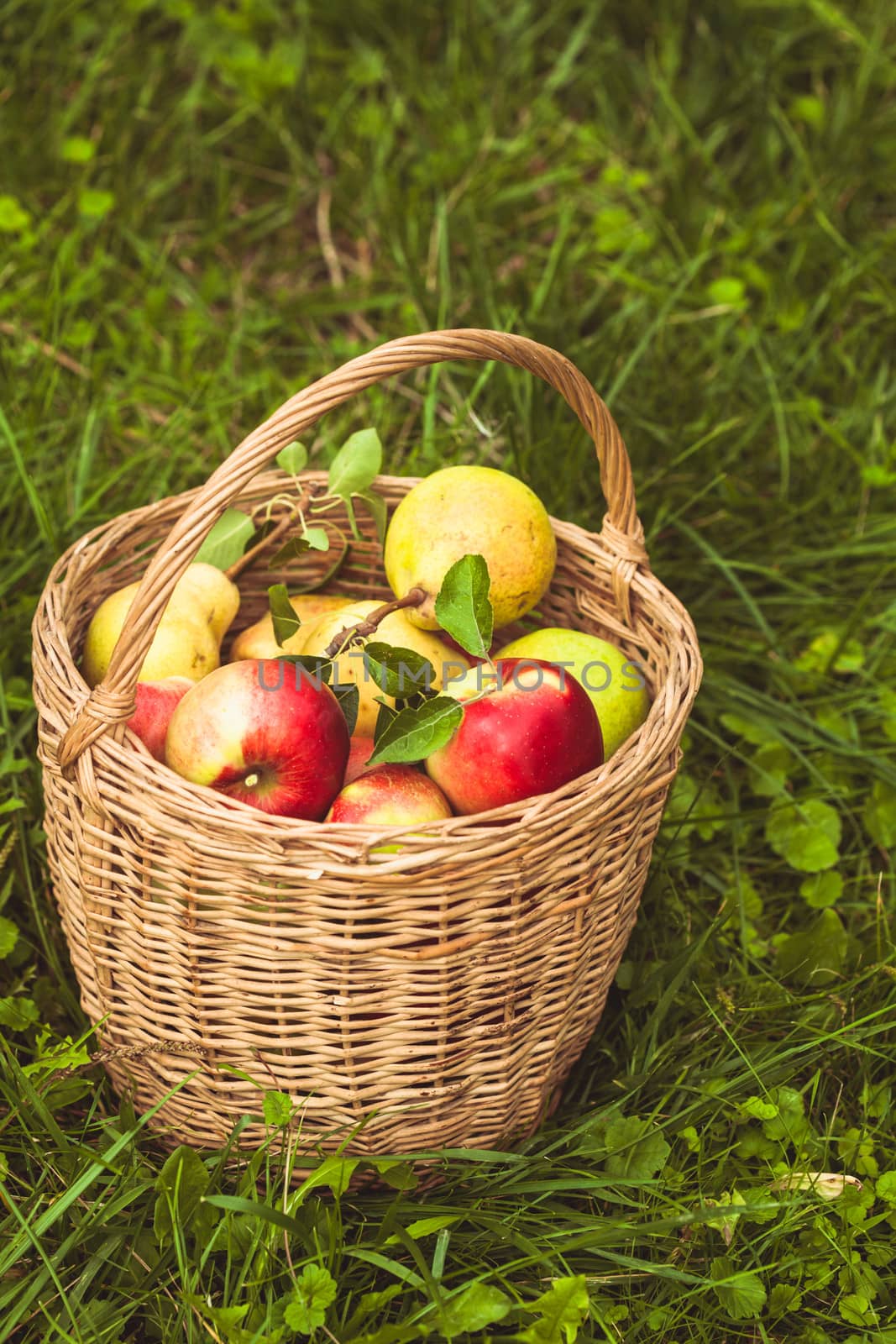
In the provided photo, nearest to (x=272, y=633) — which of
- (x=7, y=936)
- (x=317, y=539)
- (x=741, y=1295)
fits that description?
(x=317, y=539)

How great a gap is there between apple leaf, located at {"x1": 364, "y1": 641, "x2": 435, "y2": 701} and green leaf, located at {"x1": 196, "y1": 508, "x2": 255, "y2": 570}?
46cm

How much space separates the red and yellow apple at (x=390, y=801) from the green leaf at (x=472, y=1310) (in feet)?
1.70

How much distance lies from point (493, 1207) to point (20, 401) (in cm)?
192

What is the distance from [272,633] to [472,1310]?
96cm

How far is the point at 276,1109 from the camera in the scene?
4.46ft

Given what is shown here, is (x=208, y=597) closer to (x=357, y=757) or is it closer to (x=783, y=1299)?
(x=357, y=757)

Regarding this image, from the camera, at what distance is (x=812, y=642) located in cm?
238

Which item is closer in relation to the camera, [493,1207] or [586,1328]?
[586,1328]

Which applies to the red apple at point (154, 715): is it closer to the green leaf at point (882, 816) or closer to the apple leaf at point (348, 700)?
the apple leaf at point (348, 700)

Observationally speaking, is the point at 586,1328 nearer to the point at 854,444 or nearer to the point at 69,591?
the point at 69,591

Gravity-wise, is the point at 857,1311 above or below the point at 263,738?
below

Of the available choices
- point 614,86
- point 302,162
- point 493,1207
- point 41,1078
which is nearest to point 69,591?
point 41,1078

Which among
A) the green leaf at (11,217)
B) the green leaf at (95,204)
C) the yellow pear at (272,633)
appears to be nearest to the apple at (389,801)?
the yellow pear at (272,633)

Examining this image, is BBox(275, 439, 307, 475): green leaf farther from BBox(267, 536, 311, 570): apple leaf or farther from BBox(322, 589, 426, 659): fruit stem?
BBox(322, 589, 426, 659): fruit stem
